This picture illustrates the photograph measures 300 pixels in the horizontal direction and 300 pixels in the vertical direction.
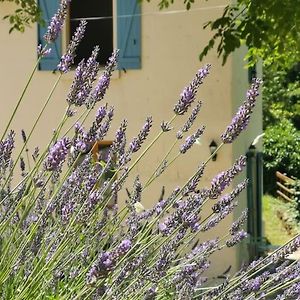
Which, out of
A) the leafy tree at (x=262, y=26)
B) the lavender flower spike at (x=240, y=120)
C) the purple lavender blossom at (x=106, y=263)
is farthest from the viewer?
the leafy tree at (x=262, y=26)

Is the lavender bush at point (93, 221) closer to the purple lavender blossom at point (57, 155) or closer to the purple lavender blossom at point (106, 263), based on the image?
the purple lavender blossom at point (57, 155)

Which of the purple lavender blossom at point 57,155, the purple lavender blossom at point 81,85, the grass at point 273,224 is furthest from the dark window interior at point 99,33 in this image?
the purple lavender blossom at point 57,155

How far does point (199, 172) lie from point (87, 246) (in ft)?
1.70

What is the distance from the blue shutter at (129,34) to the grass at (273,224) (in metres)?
5.87

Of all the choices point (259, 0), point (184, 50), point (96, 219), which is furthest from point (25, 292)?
point (184, 50)

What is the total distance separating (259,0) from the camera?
6.36 meters

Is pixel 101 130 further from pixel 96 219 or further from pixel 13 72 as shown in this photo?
pixel 13 72

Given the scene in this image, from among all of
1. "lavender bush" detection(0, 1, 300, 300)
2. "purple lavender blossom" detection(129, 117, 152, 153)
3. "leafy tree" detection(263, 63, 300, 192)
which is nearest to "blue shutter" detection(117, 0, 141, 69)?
"lavender bush" detection(0, 1, 300, 300)

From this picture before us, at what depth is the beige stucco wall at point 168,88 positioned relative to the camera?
9.40 m

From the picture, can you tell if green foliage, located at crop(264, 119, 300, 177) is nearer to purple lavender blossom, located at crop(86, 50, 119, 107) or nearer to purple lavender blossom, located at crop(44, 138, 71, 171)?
purple lavender blossom, located at crop(86, 50, 119, 107)

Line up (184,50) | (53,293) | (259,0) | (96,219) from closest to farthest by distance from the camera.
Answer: (53,293) < (96,219) < (259,0) < (184,50)

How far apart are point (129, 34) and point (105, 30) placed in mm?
380

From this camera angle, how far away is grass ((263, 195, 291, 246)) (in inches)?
601

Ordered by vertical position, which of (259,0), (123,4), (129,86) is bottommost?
(129,86)
